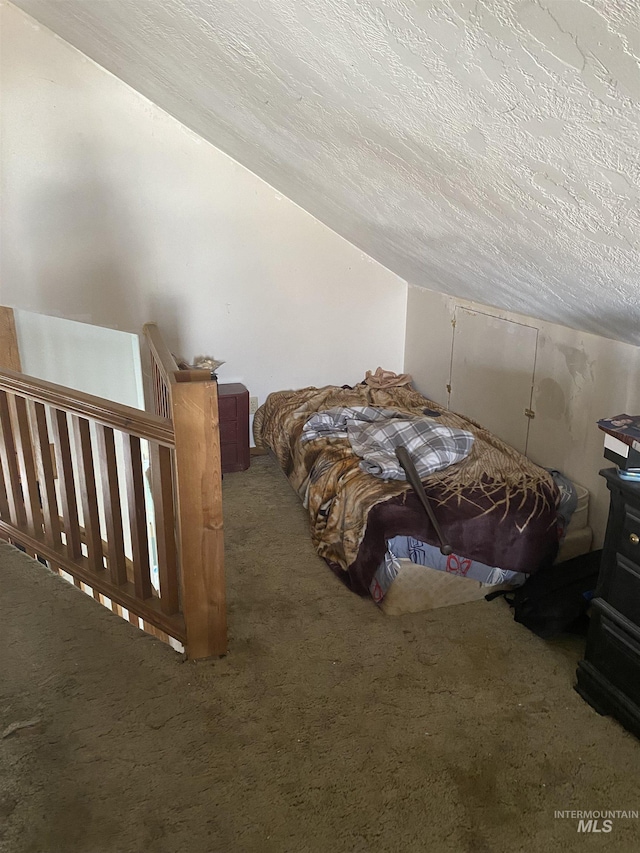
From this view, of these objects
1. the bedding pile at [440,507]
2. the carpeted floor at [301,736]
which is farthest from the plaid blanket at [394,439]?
the carpeted floor at [301,736]

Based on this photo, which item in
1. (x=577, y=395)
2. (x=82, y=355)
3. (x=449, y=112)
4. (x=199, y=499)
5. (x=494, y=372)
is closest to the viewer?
(x=449, y=112)

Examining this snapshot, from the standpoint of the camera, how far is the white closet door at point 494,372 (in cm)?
304

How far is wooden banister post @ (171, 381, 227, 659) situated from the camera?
1.82 metres

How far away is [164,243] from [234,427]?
1105mm

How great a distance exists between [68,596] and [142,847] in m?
1.07

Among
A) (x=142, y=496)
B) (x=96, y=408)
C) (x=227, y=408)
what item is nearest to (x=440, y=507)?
(x=142, y=496)

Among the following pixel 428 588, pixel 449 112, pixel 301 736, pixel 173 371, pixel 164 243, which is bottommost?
pixel 301 736

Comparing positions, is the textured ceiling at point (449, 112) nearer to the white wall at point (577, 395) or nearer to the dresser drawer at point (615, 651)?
the white wall at point (577, 395)

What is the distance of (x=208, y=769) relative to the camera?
1679mm

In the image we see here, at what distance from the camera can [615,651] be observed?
185cm

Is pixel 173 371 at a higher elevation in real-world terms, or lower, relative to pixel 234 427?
higher

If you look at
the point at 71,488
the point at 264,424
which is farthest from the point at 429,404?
the point at 71,488

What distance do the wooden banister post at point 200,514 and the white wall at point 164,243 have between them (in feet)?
6.98

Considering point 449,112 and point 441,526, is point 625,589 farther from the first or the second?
point 449,112
